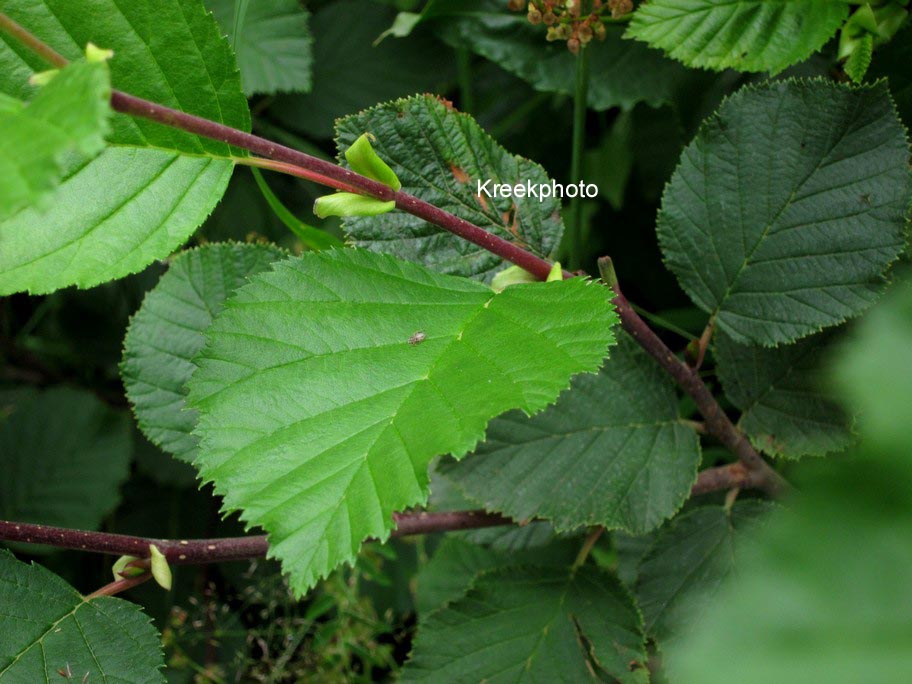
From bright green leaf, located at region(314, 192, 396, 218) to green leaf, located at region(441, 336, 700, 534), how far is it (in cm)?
28

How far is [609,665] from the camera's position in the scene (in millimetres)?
709

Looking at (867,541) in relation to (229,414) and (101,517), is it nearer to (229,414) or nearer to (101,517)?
(229,414)

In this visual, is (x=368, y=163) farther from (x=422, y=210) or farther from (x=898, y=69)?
(x=898, y=69)

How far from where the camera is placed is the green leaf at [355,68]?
118cm

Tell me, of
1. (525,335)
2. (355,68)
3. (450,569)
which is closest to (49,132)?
(525,335)

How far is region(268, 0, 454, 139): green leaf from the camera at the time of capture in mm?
1185

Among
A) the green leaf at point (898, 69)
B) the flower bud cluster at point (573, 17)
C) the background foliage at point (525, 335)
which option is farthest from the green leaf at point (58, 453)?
the green leaf at point (898, 69)

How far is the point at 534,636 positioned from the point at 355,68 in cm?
86

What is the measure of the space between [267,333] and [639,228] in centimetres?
70

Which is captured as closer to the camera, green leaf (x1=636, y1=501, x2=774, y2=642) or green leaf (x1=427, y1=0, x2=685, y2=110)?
green leaf (x1=636, y1=501, x2=774, y2=642)

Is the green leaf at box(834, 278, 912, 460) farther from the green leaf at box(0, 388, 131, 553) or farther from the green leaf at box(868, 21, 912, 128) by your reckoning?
the green leaf at box(0, 388, 131, 553)

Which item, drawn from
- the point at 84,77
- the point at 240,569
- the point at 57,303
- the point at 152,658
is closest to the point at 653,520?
the point at 152,658

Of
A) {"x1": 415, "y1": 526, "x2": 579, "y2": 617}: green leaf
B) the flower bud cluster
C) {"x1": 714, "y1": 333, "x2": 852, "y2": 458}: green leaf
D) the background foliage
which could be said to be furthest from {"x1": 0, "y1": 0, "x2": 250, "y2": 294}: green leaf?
{"x1": 415, "y1": 526, "x2": 579, "y2": 617}: green leaf

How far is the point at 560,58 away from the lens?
3.13 feet
